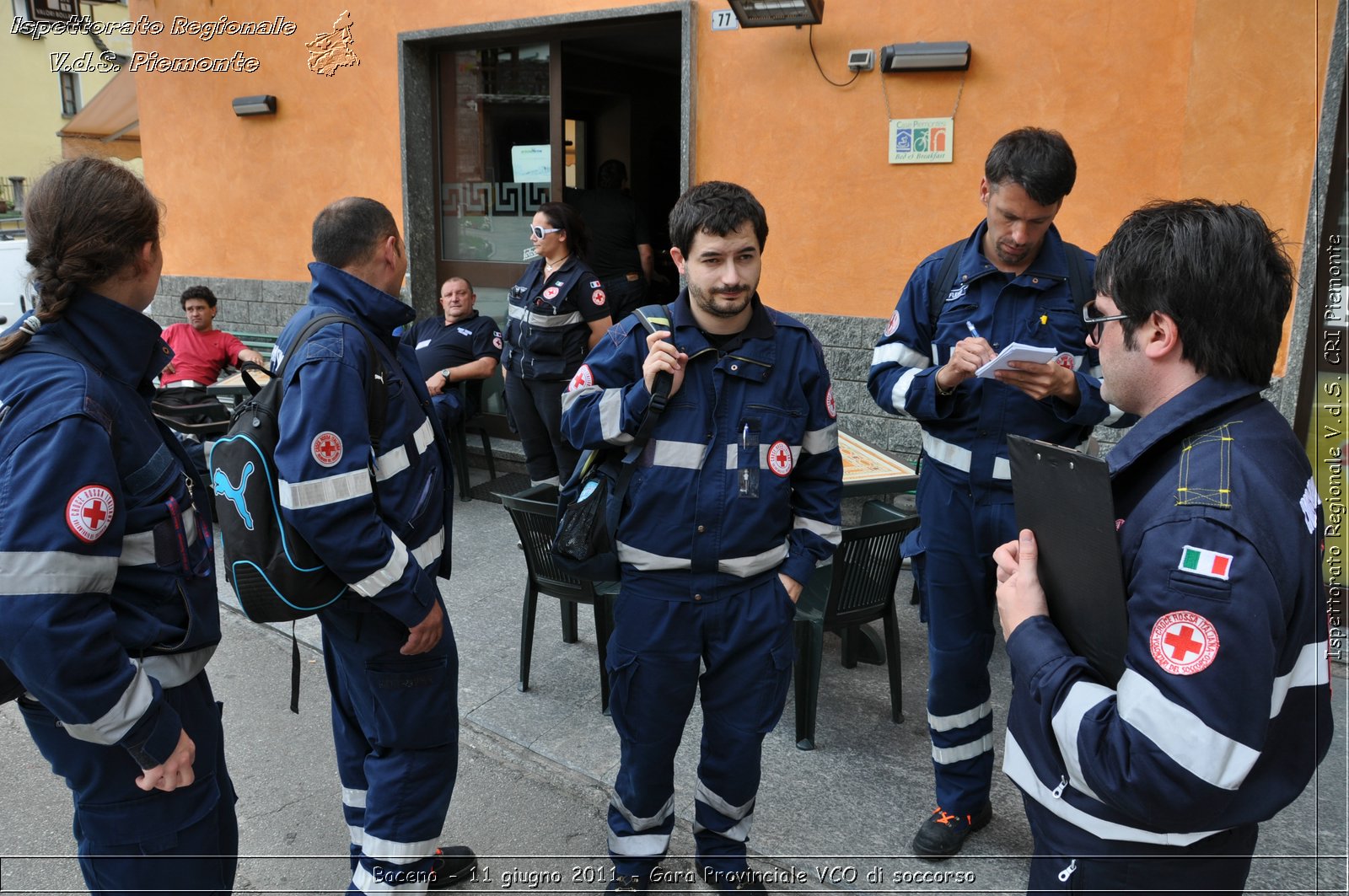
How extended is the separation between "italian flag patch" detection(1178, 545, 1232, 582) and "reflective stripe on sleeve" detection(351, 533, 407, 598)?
180 centimetres

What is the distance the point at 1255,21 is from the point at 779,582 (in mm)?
4183

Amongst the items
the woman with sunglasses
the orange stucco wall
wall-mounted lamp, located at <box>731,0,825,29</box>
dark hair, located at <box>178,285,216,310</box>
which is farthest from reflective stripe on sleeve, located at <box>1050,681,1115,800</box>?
dark hair, located at <box>178,285,216,310</box>

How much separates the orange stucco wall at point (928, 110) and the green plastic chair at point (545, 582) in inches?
120

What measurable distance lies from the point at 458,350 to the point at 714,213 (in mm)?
4728

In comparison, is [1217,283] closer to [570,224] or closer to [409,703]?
[409,703]

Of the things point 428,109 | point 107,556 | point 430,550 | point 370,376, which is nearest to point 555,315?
point 428,109

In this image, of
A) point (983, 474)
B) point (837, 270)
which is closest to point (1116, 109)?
point (837, 270)

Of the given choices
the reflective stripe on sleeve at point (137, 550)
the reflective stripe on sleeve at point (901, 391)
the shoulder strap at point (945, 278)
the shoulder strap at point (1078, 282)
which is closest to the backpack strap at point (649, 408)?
the reflective stripe on sleeve at point (901, 391)

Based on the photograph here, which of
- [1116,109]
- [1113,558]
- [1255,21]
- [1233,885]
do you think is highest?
[1255,21]

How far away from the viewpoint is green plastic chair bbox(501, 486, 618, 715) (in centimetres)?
385

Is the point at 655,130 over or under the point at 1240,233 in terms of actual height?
over

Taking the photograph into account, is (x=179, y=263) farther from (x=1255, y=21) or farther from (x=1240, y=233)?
(x=1240, y=233)

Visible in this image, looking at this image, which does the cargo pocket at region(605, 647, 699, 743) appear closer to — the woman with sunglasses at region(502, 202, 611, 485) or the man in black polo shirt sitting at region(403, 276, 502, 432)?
the woman with sunglasses at region(502, 202, 611, 485)

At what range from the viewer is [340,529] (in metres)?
2.31
